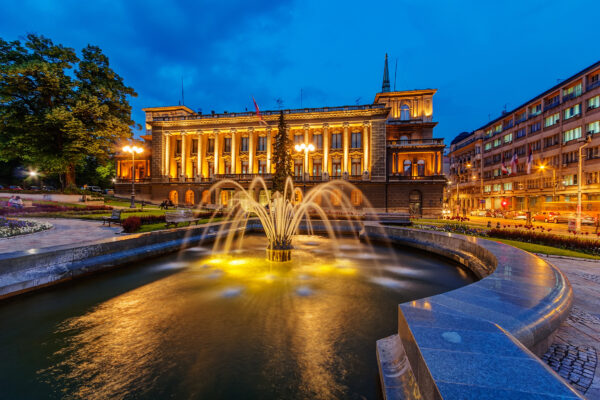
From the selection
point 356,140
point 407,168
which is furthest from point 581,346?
point 356,140

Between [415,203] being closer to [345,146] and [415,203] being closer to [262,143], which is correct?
[345,146]

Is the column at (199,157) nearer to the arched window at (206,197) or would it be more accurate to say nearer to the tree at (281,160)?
the arched window at (206,197)

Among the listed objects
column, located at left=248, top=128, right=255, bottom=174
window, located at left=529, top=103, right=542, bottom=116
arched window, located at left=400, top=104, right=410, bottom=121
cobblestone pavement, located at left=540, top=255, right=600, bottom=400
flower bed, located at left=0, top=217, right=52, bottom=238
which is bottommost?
cobblestone pavement, located at left=540, top=255, right=600, bottom=400

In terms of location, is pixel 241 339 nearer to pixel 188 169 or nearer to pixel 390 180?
pixel 390 180

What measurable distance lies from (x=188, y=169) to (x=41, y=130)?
837 inches

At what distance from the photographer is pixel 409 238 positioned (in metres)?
13.4

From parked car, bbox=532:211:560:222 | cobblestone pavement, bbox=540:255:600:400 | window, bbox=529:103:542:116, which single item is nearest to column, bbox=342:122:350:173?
parked car, bbox=532:211:560:222

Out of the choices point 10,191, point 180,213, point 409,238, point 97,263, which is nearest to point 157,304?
point 97,263

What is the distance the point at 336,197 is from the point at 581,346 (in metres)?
37.7

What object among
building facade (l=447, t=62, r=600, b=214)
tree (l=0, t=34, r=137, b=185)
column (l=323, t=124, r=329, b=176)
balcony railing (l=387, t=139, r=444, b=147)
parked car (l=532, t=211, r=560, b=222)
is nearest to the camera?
tree (l=0, t=34, r=137, b=185)

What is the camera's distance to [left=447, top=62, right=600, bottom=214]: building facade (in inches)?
1330

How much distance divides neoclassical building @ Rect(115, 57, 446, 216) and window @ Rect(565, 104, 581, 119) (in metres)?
17.5

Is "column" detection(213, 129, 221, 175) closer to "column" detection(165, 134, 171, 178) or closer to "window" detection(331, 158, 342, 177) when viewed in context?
"column" detection(165, 134, 171, 178)

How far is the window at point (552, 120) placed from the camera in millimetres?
40406
